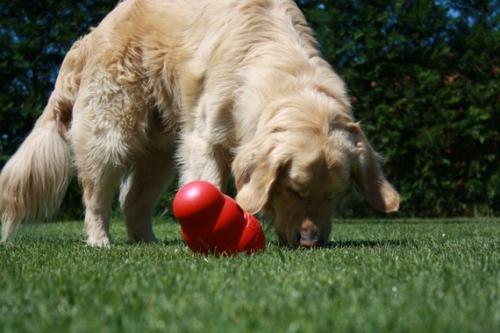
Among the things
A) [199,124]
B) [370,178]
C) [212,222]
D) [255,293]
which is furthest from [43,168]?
[255,293]

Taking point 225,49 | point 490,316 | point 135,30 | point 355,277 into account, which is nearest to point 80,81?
point 135,30

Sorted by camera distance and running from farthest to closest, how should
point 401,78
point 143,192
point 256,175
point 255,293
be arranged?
point 401,78
point 143,192
point 256,175
point 255,293

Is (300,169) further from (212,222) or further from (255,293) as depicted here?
(255,293)

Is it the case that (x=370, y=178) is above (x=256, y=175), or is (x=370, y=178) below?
below

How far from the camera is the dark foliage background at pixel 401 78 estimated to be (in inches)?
344

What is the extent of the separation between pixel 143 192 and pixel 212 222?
2.10 m

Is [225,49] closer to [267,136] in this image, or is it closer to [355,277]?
[267,136]

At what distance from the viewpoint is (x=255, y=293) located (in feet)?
6.93

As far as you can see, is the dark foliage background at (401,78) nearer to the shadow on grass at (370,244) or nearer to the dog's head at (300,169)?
the shadow on grass at (370,244)

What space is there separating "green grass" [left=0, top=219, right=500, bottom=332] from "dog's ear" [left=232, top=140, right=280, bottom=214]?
55cm

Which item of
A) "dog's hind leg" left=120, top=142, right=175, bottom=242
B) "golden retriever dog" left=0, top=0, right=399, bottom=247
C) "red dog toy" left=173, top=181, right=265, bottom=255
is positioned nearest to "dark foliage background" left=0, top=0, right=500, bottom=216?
"dog's hind leg" left=120, top=142, right=175, bottom=242

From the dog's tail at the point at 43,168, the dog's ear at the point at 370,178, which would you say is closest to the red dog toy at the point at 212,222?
the dog's ear at the point at 370,178

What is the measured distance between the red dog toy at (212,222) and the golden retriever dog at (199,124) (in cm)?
29

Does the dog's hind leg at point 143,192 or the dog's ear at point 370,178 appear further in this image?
the dog's hind leg at point 143,192
